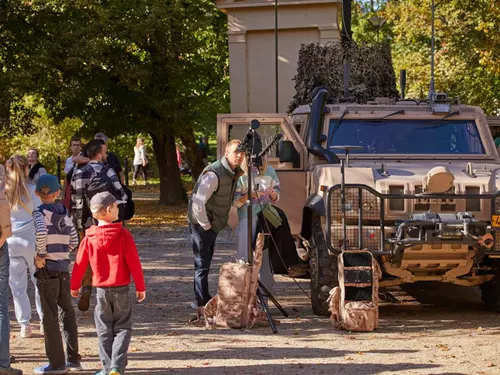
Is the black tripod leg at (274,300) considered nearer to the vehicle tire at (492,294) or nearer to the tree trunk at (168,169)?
the vehicle tire at (492,294)

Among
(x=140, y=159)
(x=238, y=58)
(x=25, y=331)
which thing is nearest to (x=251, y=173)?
(x=25, y=331)

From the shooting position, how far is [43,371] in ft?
26.8

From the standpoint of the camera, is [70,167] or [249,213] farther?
[70,167]

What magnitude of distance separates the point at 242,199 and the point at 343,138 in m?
1.61

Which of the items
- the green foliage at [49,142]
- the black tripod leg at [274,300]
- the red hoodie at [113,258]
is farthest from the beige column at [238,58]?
the red hoodie at [113,258]

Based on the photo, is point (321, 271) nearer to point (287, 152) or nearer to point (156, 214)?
point (287, 152)

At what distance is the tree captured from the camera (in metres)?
22.5

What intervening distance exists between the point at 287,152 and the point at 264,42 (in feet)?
49.2

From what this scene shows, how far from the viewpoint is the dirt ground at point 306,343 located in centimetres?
856

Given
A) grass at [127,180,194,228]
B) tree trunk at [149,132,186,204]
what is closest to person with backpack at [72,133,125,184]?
grass at [127,180,194,228]

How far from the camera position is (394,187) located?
34.6ft

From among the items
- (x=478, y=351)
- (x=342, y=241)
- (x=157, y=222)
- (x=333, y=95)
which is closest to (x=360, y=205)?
(x=342, y=241)

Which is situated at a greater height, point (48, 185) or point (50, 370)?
point (48, 185)

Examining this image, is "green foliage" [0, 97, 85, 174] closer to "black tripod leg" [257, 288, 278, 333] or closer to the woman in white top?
the woman in white top
